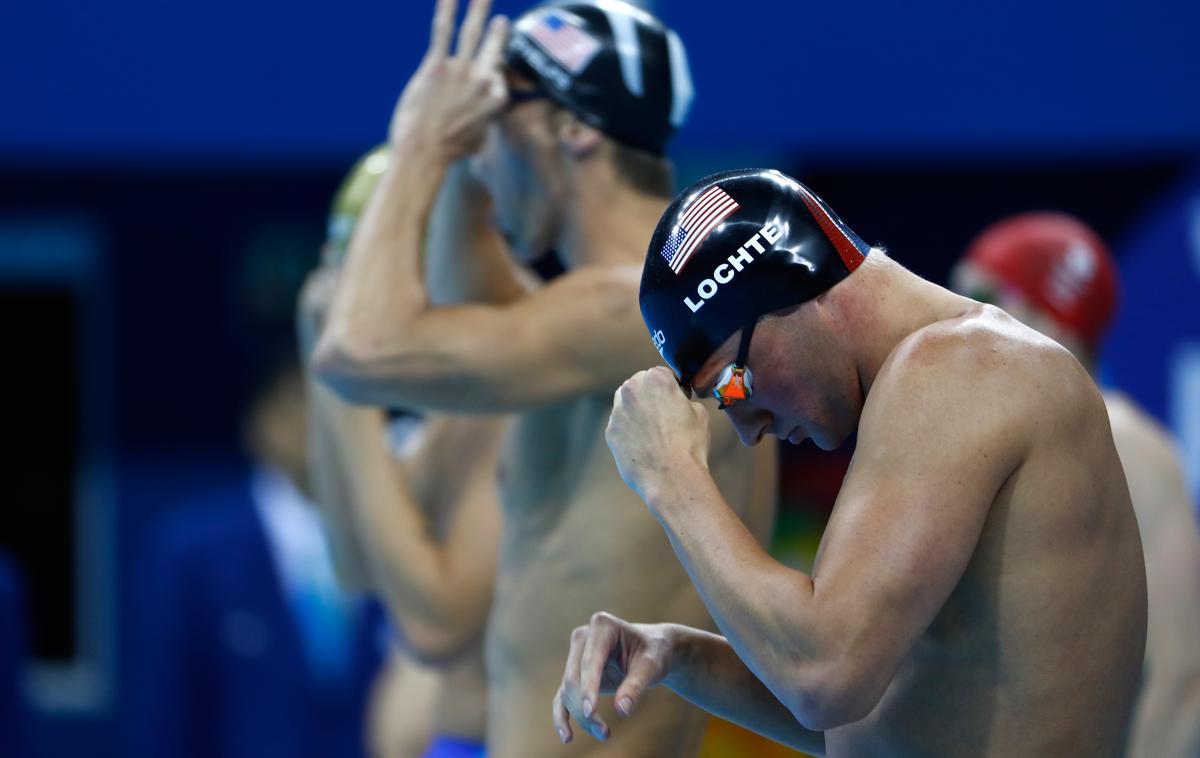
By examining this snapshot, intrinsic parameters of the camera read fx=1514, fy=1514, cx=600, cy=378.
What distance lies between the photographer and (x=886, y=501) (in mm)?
1598

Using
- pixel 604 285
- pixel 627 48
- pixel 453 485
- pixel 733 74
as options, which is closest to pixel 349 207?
pixel 453 485

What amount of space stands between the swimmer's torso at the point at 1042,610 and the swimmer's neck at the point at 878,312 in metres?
0.09

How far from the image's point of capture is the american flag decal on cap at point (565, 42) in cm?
259

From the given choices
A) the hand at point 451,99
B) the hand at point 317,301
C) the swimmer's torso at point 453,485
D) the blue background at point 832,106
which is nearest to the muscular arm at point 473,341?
the hand at point 451,99

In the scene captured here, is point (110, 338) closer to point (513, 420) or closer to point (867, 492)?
point (513, 420)

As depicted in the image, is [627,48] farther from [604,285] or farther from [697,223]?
[697,223]

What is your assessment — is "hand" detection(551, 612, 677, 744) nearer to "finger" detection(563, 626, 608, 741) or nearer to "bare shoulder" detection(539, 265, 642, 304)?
"finger" detection(563, 626, 608, 741)

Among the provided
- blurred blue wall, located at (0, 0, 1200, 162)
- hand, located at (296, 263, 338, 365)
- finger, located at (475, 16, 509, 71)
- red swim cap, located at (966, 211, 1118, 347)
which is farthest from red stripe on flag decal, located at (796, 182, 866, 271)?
blurred blue wall, located at (0, 0, 1200, 162)

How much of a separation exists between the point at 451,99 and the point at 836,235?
1.08 meters

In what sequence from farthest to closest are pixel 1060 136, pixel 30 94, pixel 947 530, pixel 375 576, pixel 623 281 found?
pixel 30 94, pixel 1060 136, pixel 375 576, pixel 623 281, pixel 947 530

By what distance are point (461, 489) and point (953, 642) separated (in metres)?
1.71

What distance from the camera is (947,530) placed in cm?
158

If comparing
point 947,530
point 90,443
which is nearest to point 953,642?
point 947,530

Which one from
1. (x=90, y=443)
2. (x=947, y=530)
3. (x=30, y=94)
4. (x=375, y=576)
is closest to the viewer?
(x=947, y=530)
